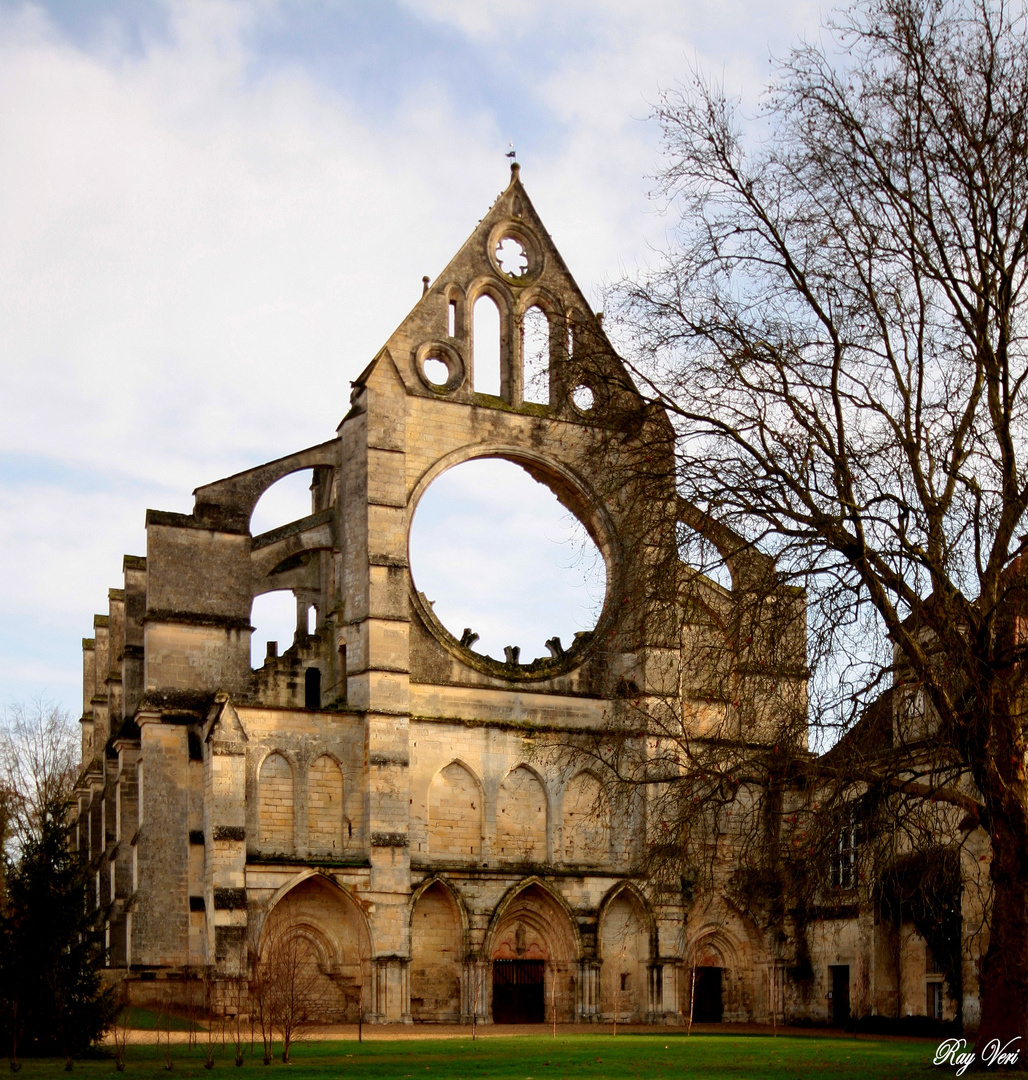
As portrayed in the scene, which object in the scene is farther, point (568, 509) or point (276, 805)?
point (568, 509)

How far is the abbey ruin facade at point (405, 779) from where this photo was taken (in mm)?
30844

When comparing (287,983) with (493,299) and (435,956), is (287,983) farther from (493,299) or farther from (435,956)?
(493,299)

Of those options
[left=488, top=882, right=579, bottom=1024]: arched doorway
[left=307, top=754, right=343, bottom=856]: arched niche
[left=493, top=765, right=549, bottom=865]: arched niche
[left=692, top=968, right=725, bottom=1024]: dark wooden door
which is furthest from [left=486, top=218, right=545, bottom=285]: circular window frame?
[left=692, top=968, right=725, bottom=1024]: dark wooden door

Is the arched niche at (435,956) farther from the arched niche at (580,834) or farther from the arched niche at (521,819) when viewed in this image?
the arched niche at (580,834)

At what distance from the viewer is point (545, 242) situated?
37156mm

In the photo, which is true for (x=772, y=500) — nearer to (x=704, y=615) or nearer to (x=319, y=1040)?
(x=704, y=615)

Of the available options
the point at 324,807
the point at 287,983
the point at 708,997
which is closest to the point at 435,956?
the point at 324,807

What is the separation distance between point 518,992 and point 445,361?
44.7 feet

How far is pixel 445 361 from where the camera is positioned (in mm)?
35125

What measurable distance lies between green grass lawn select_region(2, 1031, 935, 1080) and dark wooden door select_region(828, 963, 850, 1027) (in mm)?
6492

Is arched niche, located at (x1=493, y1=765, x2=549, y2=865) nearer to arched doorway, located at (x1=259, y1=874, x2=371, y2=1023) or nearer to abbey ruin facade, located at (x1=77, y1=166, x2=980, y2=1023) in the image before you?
abbey ruin facade, located at (x1=77, y1=166, x2=980, y2=1023)

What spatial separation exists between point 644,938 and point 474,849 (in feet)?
13.8

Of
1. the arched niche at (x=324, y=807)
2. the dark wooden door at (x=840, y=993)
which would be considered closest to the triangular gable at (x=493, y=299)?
the arched niche at (x=324, y=807)

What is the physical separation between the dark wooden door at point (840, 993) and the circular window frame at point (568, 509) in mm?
8646
